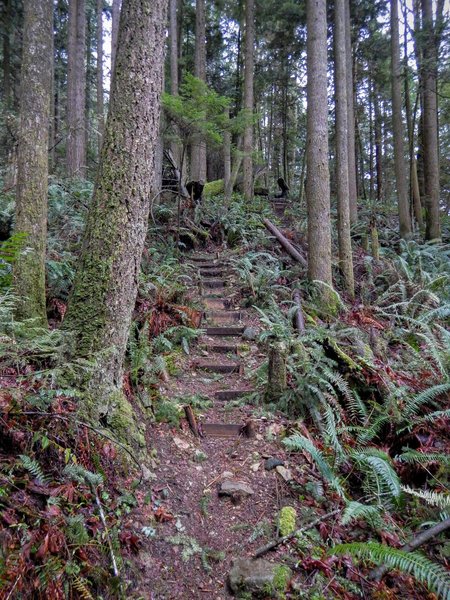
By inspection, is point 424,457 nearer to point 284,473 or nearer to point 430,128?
point 284,473

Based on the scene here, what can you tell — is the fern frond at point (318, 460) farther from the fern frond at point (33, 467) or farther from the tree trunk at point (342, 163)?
the tree trunk at point (342, 163)

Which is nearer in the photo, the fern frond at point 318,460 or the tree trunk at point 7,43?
the fern frond at point 318,460

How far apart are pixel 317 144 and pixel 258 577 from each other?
6919 millimetres

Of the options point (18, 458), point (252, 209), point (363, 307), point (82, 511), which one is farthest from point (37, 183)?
point (252, 209)

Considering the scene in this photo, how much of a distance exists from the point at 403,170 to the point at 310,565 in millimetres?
12396

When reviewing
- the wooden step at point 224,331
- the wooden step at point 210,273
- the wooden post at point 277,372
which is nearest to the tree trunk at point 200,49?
the wooden step at point 210,273

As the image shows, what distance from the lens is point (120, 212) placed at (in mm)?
3178

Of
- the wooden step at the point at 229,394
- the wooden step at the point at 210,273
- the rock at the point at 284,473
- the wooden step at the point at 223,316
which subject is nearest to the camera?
the rock at the point at 284,473

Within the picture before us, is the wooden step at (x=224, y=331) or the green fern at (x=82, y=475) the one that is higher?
the wooden step at (x=224, y=331)

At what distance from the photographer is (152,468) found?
10.6ft

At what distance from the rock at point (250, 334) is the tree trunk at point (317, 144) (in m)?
1.86

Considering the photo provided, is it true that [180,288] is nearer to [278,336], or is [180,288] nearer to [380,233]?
[278,336]

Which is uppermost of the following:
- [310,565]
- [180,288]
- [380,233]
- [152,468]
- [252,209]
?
[252,209]

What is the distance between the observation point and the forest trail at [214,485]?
247 cm
